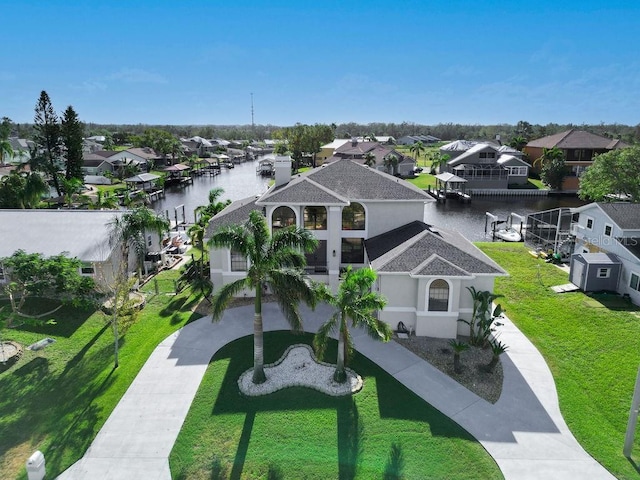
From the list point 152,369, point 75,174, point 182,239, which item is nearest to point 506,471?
point 152,369

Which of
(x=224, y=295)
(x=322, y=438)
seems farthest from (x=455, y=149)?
(x=322, y=438)

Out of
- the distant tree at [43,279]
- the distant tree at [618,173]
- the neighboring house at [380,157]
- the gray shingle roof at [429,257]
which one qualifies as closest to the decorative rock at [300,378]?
the gray shingle roof at [429,257]

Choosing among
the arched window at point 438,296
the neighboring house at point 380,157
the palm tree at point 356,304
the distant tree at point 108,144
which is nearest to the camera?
the palm tree at point 356,304

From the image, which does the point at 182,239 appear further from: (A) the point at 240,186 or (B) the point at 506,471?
(A) the point at 240,186

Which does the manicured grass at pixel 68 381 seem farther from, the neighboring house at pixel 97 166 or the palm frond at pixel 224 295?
the neighboring house at pixel 97 166

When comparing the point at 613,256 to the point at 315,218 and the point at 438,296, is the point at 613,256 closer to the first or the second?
the point at 438,296

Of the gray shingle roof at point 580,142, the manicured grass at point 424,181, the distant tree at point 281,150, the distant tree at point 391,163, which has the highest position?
the gray shingle roof at point 580,142

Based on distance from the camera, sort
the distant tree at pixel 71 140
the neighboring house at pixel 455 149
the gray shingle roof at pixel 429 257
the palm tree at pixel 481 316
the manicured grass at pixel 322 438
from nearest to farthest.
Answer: the manicured grass at pixel 322 438 → the palm tree at pixel 481 316 → the gray shingle roof at pixel 429 257 → the distant tree at pixel 71 140 → the neighboring house at pixel 455 149
